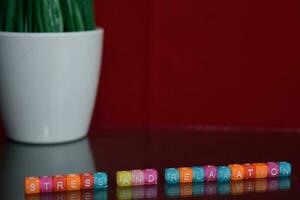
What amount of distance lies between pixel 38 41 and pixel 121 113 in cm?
27

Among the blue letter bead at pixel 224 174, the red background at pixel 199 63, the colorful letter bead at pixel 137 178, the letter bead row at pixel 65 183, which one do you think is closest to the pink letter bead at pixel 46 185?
the letter bead row at pixel 65 183

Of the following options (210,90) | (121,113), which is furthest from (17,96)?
(210,90)

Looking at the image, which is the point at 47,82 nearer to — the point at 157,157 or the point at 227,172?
the point at 157,157

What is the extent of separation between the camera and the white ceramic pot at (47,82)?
77cm

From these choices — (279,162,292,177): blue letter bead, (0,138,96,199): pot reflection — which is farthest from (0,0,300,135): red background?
(279,162,292,177): blue letter bead

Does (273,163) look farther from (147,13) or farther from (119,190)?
(147,13)

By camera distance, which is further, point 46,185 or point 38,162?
point 38,162

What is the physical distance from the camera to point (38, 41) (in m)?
0.77

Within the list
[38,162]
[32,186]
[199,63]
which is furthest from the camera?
[199,63]

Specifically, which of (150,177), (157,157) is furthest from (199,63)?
(150,177)

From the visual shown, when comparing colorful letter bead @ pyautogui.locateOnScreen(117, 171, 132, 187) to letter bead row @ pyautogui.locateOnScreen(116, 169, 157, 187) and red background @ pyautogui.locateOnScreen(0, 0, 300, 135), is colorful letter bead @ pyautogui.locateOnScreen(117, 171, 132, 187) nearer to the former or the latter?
letter bead row @ pyautogui.locateOnScreen(116, 169, 157, 187)

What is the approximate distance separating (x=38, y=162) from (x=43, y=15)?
0.72ft

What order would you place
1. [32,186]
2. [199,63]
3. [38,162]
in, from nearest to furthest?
[32,186]
[38,162]
[199,63]

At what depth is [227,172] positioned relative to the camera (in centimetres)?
67
